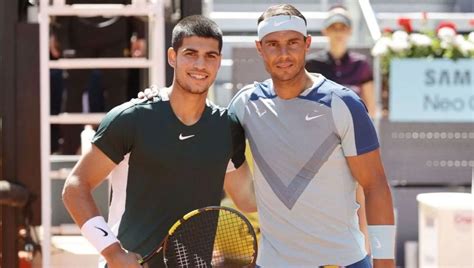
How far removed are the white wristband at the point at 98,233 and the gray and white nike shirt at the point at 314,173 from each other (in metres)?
0.61

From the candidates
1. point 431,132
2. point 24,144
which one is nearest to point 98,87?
point 24,144

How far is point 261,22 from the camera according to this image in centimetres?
402

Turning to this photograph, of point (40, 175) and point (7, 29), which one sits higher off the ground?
point (7, 29)

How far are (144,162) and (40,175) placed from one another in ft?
7.94

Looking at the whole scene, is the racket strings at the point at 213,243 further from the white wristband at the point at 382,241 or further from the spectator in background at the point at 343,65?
the spectator in background at the point at 343,65

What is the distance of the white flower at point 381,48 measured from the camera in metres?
8.19

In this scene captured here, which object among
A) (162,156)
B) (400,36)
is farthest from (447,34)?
(162,156)

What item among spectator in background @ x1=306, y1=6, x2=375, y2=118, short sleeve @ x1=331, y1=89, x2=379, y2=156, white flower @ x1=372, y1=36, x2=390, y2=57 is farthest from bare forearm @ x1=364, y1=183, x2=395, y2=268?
white flower @ x1=372, y1=36, x2=390, y2=57

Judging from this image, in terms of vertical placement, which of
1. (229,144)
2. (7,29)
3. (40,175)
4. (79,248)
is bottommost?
(79,248)

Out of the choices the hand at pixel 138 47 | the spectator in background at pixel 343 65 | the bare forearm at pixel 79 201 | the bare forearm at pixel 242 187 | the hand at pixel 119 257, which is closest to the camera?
the hand at pixel 119 257

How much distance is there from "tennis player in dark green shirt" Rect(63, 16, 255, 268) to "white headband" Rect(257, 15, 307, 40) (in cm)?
17

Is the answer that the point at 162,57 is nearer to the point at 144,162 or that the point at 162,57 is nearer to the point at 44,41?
the point at 44,41

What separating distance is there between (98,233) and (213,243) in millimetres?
450

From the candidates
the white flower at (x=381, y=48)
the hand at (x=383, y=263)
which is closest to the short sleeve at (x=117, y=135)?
the hand at (x=383, y=263)
